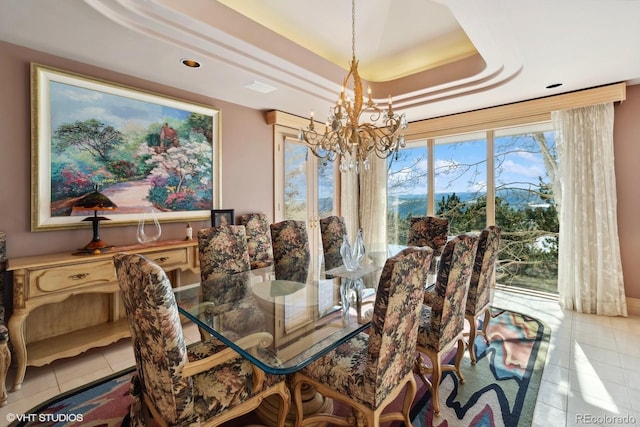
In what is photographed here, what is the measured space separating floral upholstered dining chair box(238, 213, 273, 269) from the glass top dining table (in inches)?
34.7

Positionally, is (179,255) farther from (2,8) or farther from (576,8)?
(576,8)

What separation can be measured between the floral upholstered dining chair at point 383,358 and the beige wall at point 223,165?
239cm

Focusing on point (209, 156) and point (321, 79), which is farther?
point (209, 156)

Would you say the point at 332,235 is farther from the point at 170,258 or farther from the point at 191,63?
the point at 191,63

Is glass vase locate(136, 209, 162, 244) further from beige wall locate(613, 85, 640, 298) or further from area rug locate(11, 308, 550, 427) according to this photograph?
beige wall locate(613, 85, 640, 298)

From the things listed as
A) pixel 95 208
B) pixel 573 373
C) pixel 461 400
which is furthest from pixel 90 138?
pixel 573 373

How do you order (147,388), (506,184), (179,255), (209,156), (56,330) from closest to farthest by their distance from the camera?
1. (147,388)
2. (56,330)
3. (179,255)
4. (209,156)
5. (506,184)

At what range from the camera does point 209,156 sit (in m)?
3.40

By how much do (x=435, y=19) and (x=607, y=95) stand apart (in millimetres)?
2044

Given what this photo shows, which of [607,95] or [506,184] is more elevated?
[607,95]

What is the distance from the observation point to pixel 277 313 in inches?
69.4

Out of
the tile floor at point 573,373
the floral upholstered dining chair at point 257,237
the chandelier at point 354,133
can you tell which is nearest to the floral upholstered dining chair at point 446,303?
the tile floor at point 573,373

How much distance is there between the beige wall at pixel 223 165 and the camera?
87.7 inches

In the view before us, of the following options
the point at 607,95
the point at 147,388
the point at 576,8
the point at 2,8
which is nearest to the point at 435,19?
the point at 576,8
